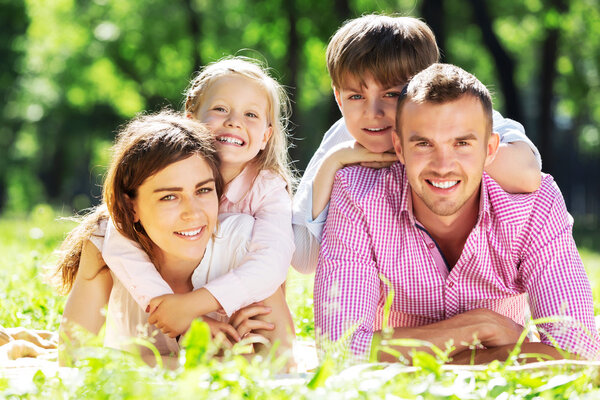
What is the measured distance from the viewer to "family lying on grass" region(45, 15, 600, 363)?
10.9ft

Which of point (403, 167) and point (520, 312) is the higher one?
point (403, 167)

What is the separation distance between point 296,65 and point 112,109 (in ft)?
45.8

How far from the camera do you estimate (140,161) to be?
11.6ft

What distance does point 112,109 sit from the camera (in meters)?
28.4

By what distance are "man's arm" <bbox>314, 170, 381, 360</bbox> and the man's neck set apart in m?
0.29

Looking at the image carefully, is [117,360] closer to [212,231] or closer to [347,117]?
[212,231]

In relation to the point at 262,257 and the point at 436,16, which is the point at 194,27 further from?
the point at 262,257

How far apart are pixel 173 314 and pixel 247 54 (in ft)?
62.0

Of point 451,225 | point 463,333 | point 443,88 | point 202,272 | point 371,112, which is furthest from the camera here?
point 371,112

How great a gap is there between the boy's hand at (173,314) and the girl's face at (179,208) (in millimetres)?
237

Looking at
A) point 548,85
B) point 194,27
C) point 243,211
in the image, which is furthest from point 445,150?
point 194,27

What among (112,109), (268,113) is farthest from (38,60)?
(268,113)

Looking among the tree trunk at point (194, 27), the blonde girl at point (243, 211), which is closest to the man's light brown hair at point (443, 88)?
the blonde girl at point (243, 211)

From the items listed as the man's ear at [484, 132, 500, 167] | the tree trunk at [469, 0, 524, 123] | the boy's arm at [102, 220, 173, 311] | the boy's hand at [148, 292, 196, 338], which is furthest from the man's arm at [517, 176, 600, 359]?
the tree trunk at [469, 0, 524, 123]
